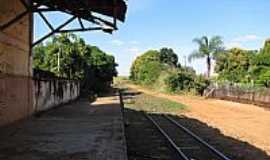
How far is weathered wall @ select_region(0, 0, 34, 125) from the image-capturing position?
1631 cm

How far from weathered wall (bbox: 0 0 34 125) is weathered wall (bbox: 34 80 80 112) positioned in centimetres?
224

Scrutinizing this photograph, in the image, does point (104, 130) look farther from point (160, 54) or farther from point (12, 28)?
point (160, 54)

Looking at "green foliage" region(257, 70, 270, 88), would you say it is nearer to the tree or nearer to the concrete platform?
the concrete platform

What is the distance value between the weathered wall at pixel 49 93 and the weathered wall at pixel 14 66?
2236 mm

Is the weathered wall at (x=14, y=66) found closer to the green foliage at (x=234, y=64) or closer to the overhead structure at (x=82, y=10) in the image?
the overhead structure at (x=82, y=10)

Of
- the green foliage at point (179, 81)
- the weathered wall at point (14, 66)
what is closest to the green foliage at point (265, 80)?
the green foliage at point (179, 81)

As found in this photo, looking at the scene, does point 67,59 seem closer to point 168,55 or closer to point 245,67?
point 245,67

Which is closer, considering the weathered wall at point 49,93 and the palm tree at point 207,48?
the weathered wall at point 49,93

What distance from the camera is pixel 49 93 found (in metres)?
27.6

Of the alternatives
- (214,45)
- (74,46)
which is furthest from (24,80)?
(214,45)

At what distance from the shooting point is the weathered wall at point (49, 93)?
23375 mm

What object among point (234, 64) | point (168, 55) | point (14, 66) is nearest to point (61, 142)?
point (14, 66)

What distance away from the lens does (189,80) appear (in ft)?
255

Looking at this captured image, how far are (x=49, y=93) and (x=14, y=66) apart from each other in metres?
9.91
